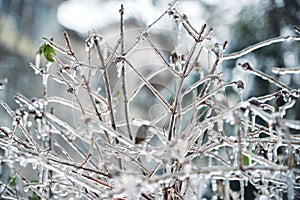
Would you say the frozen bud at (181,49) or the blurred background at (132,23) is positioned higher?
the blurred background at (132,23)

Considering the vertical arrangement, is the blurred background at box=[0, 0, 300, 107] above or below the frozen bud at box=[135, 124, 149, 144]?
above

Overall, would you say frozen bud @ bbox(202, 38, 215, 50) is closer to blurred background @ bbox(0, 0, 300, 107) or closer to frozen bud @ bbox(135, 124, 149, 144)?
frozen bud @ bbox(135, 124, 149, 144)

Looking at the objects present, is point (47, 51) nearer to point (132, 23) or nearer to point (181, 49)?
point (181, 49)

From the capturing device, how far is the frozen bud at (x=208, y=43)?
51 centimetres

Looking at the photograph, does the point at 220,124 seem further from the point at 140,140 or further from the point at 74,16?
the point at 74,16

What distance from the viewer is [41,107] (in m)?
0.52

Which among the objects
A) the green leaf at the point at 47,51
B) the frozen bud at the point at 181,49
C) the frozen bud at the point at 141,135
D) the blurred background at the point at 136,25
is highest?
the blurred background at the point at 136,25

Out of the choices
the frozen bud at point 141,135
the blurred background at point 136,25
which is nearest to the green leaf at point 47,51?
the frozen bud at point 141,135

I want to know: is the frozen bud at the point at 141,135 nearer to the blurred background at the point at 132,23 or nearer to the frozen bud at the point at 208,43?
the frozen bud at the point at 208,43

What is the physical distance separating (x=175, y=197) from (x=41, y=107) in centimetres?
19

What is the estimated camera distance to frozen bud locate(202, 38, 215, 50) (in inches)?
20.0

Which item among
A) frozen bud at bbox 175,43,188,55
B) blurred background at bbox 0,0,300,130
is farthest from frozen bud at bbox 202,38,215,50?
blurred background at bbox 0,0,300,130

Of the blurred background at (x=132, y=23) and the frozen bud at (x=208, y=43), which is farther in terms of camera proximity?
the blurred background at (x=132, y=23)

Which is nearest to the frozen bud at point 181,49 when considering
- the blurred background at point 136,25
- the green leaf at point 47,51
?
the green leaf at point 47,51
